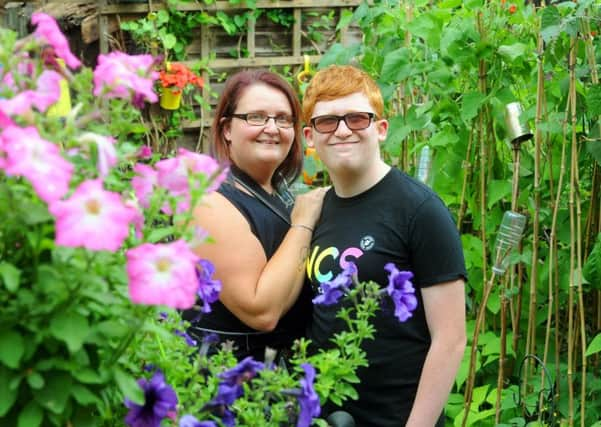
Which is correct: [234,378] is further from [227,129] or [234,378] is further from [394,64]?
[394,64]

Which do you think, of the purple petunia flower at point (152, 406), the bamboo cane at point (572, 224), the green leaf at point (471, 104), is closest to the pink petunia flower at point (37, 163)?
the purple petunia flower at point (152, 406)

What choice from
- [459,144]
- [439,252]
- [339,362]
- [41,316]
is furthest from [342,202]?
[41,316]

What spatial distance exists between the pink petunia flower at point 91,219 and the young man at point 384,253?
42.0 inches

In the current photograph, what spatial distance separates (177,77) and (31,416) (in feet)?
14.5

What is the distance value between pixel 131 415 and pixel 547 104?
6.82 ft

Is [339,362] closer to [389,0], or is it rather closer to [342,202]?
[342,202]

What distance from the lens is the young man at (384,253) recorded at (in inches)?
75.0

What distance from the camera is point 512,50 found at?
262cm

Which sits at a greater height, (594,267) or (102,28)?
(102,28)

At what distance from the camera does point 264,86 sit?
2.19 metres

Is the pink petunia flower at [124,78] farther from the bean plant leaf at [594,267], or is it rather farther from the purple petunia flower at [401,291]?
the bean plant leaf at [594,267]

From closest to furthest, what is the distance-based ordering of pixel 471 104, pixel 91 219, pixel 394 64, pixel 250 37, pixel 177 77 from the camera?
pixel 91 219 < pixel 471 104 < pixel 394 64 < pixel 177 77 < pixel 250 37

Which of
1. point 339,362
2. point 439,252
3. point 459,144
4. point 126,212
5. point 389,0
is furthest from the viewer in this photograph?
point 389,0

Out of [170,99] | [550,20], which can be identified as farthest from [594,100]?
[170,99]
